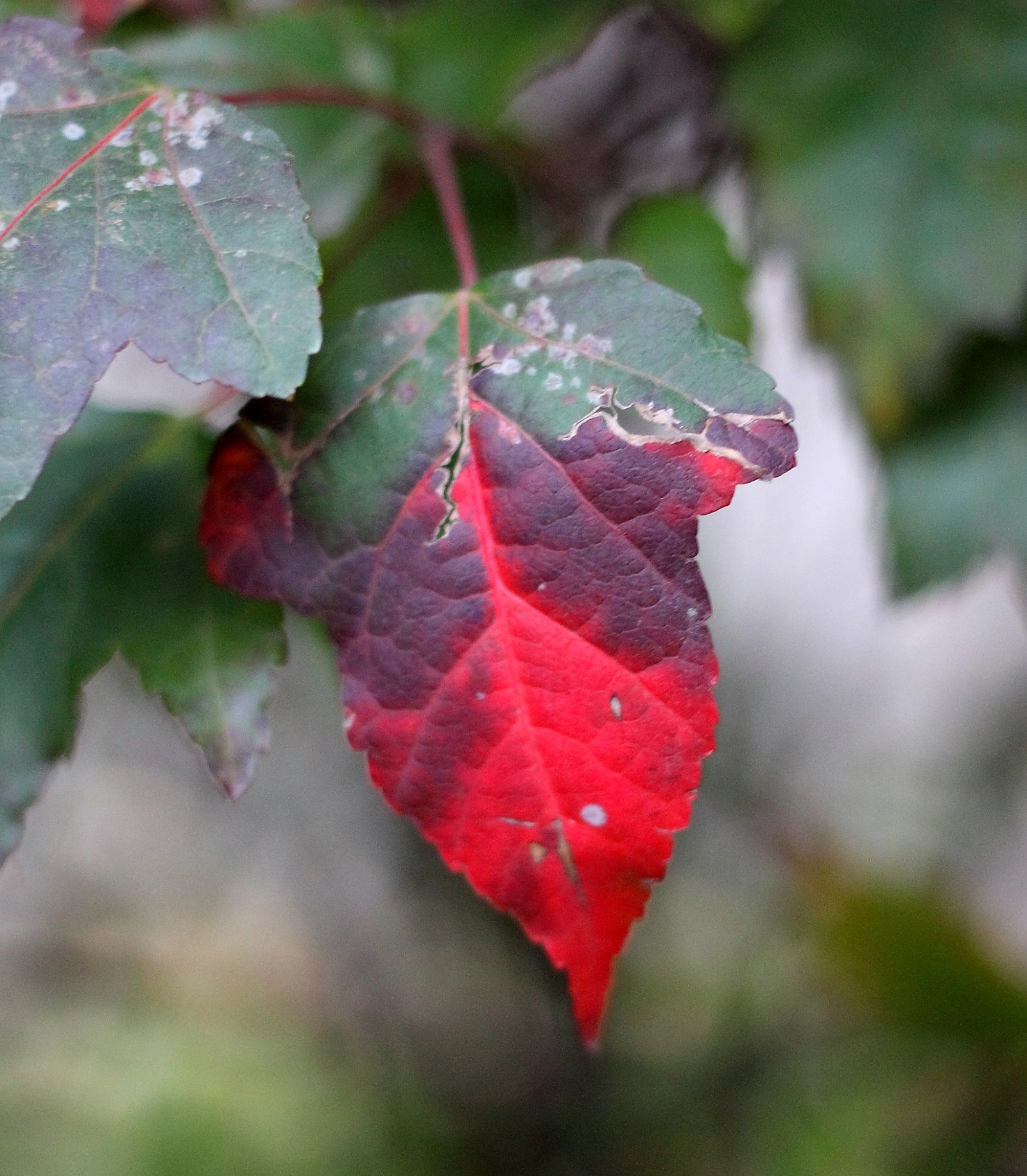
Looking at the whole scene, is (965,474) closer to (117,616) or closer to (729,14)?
(729,14)

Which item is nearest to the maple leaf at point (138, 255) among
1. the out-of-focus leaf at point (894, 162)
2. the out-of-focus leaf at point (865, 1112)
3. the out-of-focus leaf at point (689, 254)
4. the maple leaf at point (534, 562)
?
the maple leaf at point (534, 562)

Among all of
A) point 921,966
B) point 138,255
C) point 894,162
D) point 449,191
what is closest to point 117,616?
point 138,255

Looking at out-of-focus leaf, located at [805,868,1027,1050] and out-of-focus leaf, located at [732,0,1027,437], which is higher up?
out-of-focus leaf, located at [732,0,1027,437]

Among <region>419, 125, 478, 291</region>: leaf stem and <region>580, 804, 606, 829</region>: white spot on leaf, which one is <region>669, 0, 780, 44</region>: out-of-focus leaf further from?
<region>580, 804, 606, 829</region>: white spot on leaf

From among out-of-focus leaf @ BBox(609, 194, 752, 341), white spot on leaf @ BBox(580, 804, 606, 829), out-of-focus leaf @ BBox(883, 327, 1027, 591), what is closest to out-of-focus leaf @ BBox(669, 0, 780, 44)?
out-of-focus leaf @ BBox(609, 194, 752, 341)

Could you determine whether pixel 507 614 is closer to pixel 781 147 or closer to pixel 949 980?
pixel 781 147

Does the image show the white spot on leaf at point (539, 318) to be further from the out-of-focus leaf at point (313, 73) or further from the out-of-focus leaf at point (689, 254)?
the out-of-focus leaf at point (313, 73)
